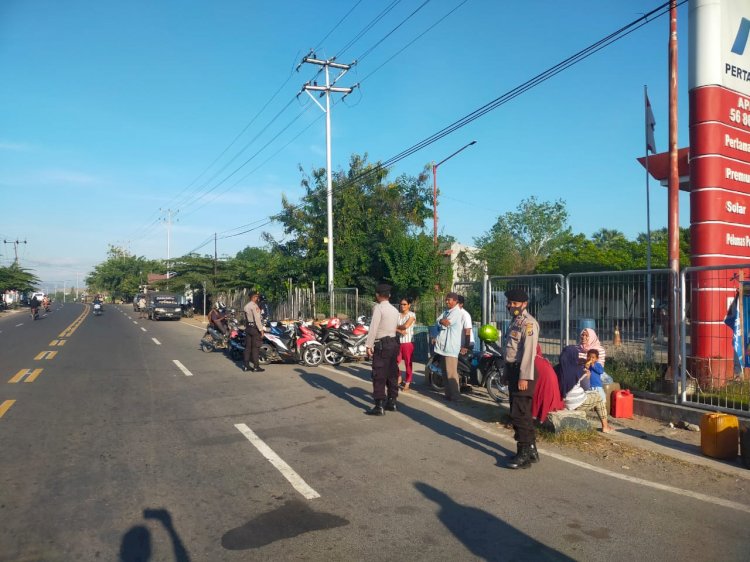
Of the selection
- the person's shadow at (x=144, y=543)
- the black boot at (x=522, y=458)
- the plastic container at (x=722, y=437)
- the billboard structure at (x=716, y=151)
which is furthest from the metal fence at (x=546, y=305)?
the person's shadow at (x=144, y=543)

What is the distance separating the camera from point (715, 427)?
20.8 ft

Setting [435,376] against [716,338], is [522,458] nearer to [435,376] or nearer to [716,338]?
[716,338]

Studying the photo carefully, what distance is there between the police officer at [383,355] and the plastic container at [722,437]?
4084 mm

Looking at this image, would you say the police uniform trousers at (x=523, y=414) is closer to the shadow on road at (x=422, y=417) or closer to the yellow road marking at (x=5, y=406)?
the shadow on road at (x=422, y=417)

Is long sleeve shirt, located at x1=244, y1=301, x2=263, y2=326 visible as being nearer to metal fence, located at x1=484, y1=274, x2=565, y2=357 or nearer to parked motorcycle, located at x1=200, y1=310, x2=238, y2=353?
parked motorcycle, located at x1=200, y1=310, x2=238, y2=353

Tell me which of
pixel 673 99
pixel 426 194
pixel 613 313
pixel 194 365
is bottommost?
pixel 194 365

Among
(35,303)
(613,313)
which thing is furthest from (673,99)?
(35,303)

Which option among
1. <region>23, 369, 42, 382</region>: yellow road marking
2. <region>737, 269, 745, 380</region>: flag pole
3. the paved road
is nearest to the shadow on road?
the paved road

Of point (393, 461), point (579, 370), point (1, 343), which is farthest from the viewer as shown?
point (1, 343)

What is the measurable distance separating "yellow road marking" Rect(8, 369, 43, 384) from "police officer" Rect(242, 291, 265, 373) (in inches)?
171

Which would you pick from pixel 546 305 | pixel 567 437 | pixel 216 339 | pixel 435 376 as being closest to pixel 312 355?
pixel 435 376

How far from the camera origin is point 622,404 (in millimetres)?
8297

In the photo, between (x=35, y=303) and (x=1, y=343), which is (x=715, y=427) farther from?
(x=35, y=303)

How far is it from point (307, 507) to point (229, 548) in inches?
35.4
